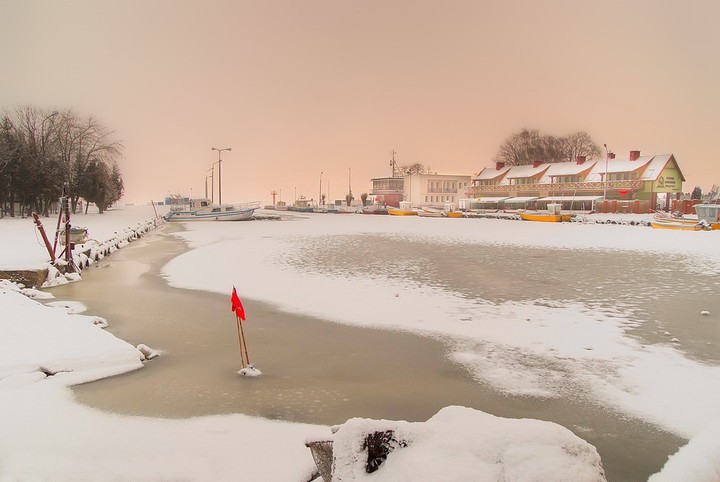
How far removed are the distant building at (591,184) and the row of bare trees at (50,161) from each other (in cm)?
6189

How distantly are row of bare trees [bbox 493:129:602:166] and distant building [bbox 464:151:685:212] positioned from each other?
431 inches

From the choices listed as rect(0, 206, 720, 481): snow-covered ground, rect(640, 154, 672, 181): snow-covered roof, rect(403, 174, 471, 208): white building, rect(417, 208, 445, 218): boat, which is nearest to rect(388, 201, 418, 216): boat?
rect(417, 208, 445, 218): boat

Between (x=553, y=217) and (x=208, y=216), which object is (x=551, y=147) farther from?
(x=208, y=216)

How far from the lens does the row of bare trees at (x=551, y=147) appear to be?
9662cm

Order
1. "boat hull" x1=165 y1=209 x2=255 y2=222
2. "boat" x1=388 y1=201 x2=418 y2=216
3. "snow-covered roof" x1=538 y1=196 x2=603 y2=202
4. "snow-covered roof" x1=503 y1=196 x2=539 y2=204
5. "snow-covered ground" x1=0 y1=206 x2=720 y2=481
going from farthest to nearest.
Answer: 1. "boat" x1=388 y1=201 x2=418 y2=216
2. "snow-covered roof" x1=503 y1=196 x2=539 y2=204
3. "snow-covered roof" x1=538 y1=196 x2=603 y2=202
4. "boat hull" x1=165 y1=209 x2=255 y2=222
5. "snow-covered ground" x1=0 y1=206 x2=720 y2=481

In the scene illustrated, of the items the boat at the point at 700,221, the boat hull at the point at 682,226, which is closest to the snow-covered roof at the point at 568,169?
the boat hull at the point at 682,226

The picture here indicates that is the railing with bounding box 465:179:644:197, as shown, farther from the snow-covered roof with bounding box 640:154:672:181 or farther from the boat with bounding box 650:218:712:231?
the boat with bounding box 650:218:712:231

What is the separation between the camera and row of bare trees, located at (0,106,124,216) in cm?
5544

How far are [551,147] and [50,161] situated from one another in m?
85.9

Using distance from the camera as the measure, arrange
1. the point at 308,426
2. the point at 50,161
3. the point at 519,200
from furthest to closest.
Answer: the point at 519,200 < the point at 50,161 < the point at 308,426

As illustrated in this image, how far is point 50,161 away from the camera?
5997 cm

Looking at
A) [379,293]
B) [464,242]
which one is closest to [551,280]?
[379,293]

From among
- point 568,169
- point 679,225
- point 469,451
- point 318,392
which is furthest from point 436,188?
point 469,451

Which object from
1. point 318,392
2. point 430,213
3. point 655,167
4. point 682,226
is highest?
point 655,167
